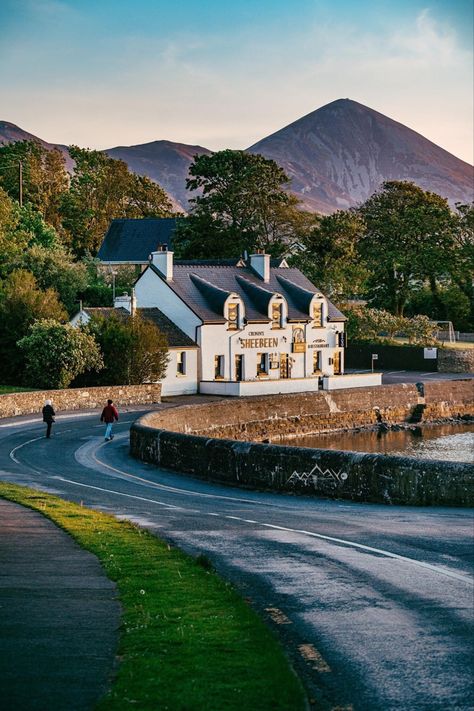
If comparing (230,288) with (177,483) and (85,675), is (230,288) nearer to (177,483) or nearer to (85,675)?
(177,483)

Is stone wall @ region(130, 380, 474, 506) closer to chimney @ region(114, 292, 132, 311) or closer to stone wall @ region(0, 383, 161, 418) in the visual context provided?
stone wall @ region(0, 383, 161, 418)

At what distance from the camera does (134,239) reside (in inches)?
4692

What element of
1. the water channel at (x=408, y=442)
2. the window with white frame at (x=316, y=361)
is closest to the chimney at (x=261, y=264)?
the window with white frame at (x=316, y=361)

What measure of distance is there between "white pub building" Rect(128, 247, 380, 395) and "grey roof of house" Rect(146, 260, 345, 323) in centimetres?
7

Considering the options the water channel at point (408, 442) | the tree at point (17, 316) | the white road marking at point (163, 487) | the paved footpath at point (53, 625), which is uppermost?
the tree at point (17, 316)

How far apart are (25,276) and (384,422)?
82.2 ft

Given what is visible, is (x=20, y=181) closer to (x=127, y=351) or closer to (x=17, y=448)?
(x=127, y=351)

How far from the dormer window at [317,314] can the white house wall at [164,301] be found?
35.1 ft

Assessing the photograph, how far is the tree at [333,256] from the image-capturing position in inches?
3656

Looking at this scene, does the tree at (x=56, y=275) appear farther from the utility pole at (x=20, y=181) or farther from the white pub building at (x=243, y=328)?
the utility pole at (x=20, y=181)

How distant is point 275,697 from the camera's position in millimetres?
10047

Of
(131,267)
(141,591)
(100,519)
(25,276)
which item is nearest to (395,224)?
(131,267)

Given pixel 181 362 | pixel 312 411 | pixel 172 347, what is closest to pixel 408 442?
pixel 312 411

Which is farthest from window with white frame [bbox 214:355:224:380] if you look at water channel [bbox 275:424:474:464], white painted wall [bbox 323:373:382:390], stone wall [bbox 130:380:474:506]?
stone wall [bbox 130:380:474:506]
